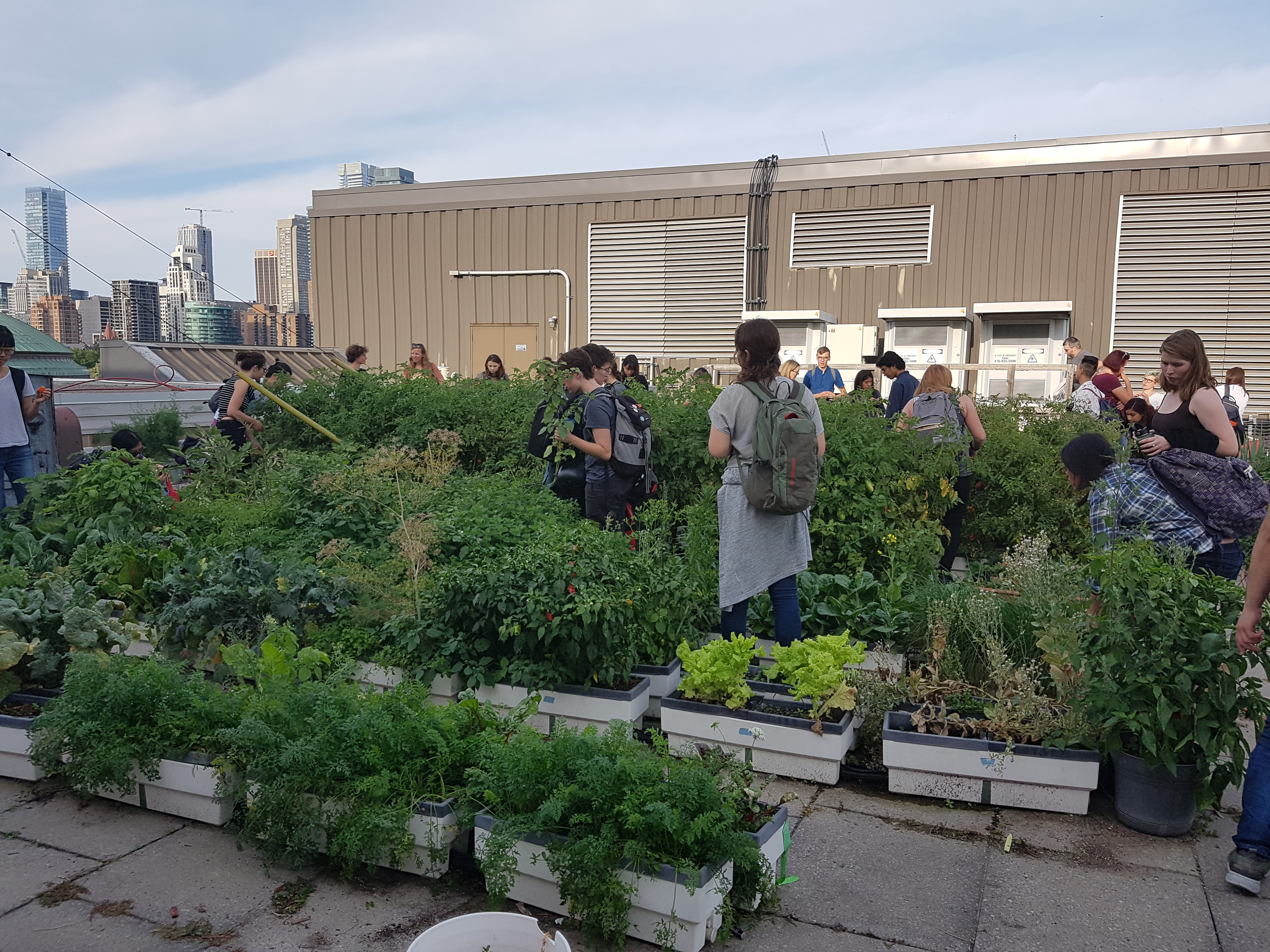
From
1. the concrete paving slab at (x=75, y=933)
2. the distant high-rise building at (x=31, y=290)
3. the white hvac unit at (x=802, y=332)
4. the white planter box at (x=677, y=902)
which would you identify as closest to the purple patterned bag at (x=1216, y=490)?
the white planter box at (x=677, y=902)

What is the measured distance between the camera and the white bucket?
7.52 ft

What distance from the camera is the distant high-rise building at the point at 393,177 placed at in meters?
17.8

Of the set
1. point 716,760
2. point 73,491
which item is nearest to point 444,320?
point 73,491

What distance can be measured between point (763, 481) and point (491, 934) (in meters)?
2.40

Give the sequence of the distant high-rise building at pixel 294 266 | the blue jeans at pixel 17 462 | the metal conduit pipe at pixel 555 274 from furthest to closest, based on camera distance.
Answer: the distant high-rise building at pixel 294 266
the metal conduit pipe at pixel 555 274
the blue jeans at pixel 17 462

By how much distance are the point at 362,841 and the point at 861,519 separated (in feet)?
12.5

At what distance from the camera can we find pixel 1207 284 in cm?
1250

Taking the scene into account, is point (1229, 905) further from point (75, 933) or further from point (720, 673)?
point (75, 933)

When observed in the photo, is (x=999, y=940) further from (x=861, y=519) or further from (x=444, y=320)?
(x=444, y=320)

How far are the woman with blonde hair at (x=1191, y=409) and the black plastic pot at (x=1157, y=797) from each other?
5.37 ft

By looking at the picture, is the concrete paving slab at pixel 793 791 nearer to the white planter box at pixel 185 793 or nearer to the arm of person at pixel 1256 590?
the arm of person at pixel 1256 590

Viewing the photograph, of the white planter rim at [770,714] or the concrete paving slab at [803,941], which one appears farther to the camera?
the white planter rim at [770,714]

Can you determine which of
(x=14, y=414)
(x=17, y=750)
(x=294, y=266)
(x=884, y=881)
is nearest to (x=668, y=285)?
(x=14, y=414)

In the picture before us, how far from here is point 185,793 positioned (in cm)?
338
